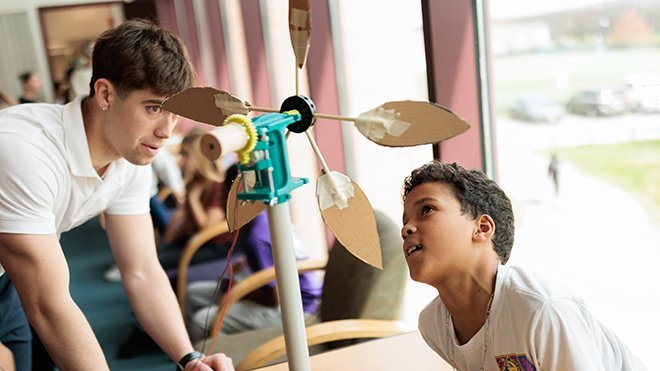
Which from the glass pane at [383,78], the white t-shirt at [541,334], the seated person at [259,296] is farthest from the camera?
the seated person at [259,296]

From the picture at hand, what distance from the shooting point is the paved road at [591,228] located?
1.55 metres

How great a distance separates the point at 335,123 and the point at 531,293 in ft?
7.19

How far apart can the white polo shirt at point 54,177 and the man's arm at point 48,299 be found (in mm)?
33

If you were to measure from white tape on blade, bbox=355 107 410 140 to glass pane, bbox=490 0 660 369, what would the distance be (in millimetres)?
682

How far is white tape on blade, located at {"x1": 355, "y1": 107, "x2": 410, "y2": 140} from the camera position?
0.87 m

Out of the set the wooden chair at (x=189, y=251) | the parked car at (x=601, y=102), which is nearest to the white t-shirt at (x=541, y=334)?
the parked car at (x=601, y=102)

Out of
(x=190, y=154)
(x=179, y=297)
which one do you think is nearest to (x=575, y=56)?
(x=179, y=297)

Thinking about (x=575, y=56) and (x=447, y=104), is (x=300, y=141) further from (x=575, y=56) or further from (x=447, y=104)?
(x=575, y=56)

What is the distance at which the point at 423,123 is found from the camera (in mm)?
857

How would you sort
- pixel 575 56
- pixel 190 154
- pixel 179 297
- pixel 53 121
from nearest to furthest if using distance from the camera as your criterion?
pixel 53 121 < pixel 575 56 < pixel 179 297 < pixel 190 154

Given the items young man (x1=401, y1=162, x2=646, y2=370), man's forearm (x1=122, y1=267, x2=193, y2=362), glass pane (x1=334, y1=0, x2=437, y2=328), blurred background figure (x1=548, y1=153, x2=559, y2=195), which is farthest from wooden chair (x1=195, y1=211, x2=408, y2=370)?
young man (x1=401, y1=162, x2=646, y2=370)

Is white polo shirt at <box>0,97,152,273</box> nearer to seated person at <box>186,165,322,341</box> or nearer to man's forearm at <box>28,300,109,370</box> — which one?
man's forearm at <box>28,300,109,370</box>

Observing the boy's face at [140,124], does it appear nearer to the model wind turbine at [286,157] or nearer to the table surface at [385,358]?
the model wind turbine at [286,157]

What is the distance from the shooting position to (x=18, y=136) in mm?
1372
